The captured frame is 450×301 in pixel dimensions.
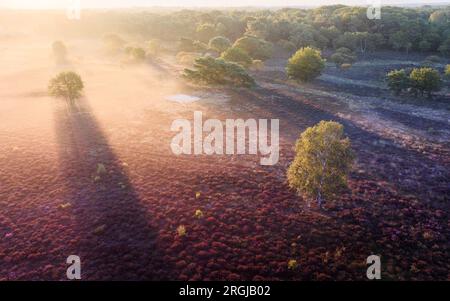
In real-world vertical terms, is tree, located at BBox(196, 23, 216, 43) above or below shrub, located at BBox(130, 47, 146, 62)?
above

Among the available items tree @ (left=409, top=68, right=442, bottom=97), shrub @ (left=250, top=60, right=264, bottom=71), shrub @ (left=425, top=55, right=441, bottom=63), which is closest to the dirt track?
tree @ (left=409, top=68, right=442, bottom=97)

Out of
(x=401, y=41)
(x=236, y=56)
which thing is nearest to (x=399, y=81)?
(x=236, y=56)

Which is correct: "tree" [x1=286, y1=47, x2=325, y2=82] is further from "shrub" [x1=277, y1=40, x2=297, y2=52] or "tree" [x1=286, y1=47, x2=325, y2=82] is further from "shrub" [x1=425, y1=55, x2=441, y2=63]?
"shrub" [x1=425, y1=55, x2=441, y2=63]

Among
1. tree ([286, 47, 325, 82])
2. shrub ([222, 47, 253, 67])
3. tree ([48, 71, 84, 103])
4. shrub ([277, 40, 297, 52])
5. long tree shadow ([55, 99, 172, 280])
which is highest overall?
shrub ([277, 40, 297, 52])

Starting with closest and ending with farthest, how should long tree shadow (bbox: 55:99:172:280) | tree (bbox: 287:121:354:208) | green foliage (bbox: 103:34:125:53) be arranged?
1. long tree shadow (bbox: 55:99:172:280)
2. tree (bbox: 287:121:354:208)
3. green foliage (bbox: 103:34:125:53)

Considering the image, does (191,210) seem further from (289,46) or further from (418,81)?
(289,46)
